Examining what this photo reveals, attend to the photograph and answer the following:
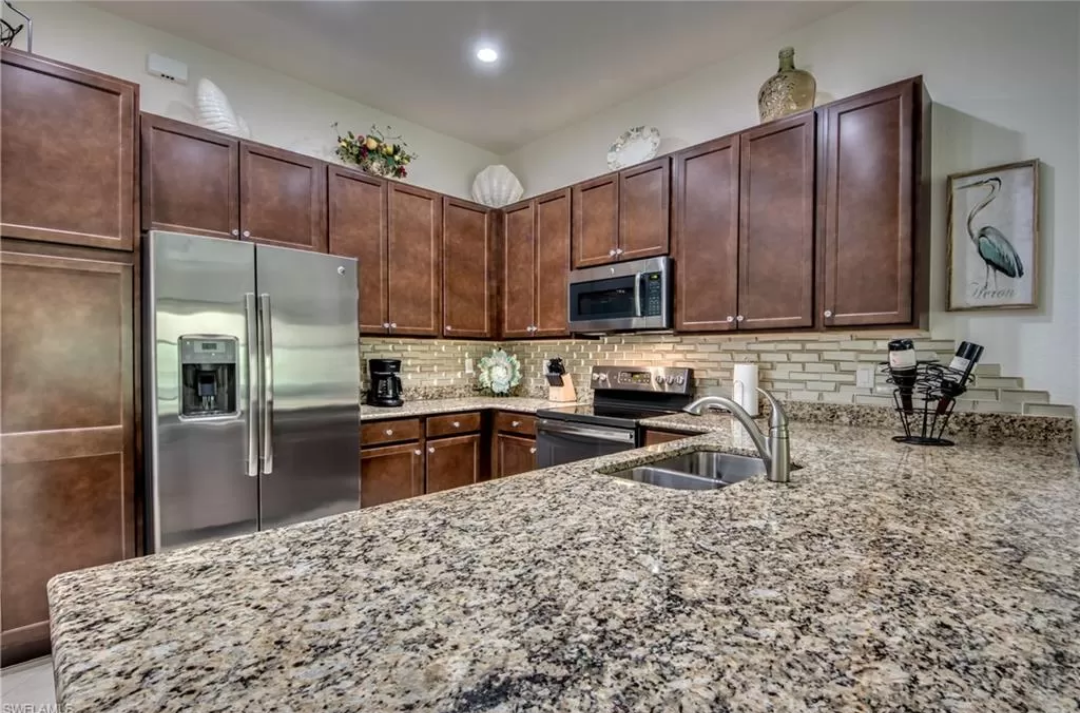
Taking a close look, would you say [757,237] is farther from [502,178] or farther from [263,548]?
[263,548]

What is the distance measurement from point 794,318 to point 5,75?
11.3ft

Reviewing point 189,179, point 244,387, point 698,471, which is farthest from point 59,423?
point 698,471

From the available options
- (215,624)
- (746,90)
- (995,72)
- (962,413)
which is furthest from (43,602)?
(995,72)

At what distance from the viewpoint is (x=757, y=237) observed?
2.50 meters

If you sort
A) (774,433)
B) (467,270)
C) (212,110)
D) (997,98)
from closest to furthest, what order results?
(774,433) < (997,98) < (212,110) < (467,270)

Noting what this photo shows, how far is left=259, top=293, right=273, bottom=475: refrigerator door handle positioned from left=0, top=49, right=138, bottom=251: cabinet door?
1.86 feet

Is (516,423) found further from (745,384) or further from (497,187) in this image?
(497,187)

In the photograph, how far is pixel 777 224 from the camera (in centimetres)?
243

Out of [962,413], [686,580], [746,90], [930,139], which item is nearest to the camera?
[686,580]

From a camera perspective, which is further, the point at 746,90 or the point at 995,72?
the point at 746,90

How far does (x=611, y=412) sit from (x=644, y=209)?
1.25 meters

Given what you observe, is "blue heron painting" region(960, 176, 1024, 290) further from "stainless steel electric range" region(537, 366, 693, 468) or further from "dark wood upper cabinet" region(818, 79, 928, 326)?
"stainless steel electric range" region(537, 366, 693, 468)

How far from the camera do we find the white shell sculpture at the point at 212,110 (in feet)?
8.70

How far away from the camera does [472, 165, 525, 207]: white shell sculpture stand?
3943 millimetres
